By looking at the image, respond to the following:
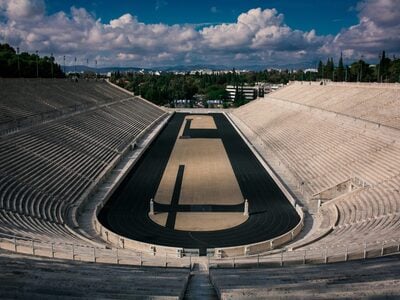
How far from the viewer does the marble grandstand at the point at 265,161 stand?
11827mm

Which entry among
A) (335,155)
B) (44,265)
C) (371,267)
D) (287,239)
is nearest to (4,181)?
(44,265)

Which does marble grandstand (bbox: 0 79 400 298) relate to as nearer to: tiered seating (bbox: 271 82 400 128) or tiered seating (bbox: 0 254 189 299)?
tiered seating (bbox: 0 254 189 299)

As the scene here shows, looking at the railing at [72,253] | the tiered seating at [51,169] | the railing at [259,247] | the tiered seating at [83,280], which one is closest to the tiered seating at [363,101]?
the railing at [259,247]

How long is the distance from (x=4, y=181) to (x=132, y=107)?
44669 millimetres

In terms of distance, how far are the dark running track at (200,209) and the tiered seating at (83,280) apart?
5.92m

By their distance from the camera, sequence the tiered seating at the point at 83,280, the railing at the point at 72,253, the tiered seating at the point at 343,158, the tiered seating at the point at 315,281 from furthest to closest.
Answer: the tiered seating at the point at 343,158 → the railing at the point at 72,253 → the tiered seating at the point at 83,280 → the tiered seating at the point at 315,281

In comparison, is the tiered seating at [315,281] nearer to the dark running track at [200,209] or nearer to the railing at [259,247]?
the railing at [259,247]

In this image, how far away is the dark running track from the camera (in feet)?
57.9

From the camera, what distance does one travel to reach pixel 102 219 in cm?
1970

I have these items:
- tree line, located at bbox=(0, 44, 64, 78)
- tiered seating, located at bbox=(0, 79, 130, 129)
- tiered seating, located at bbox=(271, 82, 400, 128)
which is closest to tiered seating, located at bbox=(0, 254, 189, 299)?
tiered seating, located at bbox=(0, 79, 130, 129)

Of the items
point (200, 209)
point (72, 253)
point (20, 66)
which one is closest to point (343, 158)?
point (200, 209)

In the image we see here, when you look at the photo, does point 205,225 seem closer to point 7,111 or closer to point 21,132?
point 21,132

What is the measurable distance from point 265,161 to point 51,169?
634 inches

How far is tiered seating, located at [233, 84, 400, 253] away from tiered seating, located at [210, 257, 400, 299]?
3111 mm
